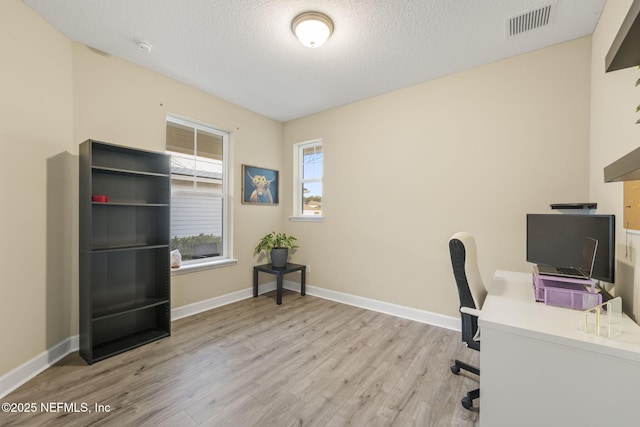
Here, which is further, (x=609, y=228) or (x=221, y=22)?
(x=221, y=22)

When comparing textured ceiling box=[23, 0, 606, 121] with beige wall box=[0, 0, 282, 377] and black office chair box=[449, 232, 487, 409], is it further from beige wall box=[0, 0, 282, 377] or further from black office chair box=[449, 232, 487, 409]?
black office chair box=[449, 232, 487, 409]

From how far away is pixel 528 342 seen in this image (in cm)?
119

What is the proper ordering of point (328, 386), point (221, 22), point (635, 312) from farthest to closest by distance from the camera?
point (221, 22)
point (328, 386)
point (635, 312)

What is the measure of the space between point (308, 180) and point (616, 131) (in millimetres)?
3351

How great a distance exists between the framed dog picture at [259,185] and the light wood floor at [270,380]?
184 cm

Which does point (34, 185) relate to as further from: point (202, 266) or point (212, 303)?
point (212, 303)

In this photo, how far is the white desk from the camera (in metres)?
1.02

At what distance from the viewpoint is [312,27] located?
2.06 m

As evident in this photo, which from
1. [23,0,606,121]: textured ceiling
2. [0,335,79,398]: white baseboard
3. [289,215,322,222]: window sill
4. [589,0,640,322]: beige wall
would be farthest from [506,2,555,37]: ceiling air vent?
[0,335,79,398]: white baseboard

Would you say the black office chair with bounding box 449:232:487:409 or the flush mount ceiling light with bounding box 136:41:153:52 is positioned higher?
the flush mount ceiling light with bounding box 136:41:153:52

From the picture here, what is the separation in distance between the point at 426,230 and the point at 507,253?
0.80 metres

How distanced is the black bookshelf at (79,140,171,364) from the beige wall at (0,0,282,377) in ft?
0.53

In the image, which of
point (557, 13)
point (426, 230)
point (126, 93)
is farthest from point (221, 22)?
point (426, 230)

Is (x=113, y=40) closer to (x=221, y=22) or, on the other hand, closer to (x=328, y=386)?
(x=221, y=22)
